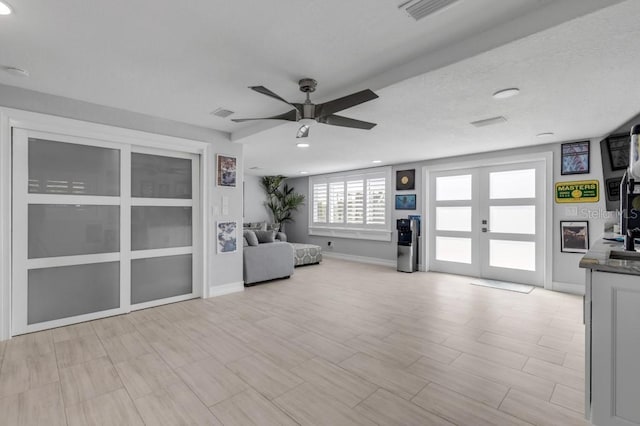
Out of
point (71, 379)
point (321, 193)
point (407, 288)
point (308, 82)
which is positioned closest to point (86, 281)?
point (71, 379)

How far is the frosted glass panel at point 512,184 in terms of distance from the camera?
4957 mm

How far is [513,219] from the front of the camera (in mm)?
5121

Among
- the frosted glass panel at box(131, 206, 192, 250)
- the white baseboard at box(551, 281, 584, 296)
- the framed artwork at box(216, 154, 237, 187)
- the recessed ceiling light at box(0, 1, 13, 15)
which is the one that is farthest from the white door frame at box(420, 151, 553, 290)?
the recessed ceiling light at box(0, 1, 13, 15)

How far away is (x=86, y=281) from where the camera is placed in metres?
3.39

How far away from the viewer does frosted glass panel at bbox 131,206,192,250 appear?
3.77 metres

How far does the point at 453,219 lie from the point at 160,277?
515cm

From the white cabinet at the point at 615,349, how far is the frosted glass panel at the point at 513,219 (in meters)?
3.80

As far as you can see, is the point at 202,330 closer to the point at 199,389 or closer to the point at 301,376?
the point at 199,389

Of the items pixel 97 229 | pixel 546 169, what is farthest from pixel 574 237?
pixel 97 229

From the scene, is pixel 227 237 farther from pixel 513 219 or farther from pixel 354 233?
pixel 513 219

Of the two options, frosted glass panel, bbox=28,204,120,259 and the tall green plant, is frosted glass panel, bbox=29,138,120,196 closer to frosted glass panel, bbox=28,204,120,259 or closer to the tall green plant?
frosted glass panel, bbox=28,204,120,259

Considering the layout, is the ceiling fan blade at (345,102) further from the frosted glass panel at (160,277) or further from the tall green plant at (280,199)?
the tall green plant at (280,199)

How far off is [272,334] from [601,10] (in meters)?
3.37

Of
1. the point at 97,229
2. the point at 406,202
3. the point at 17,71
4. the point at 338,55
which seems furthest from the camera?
the point at 406,202
